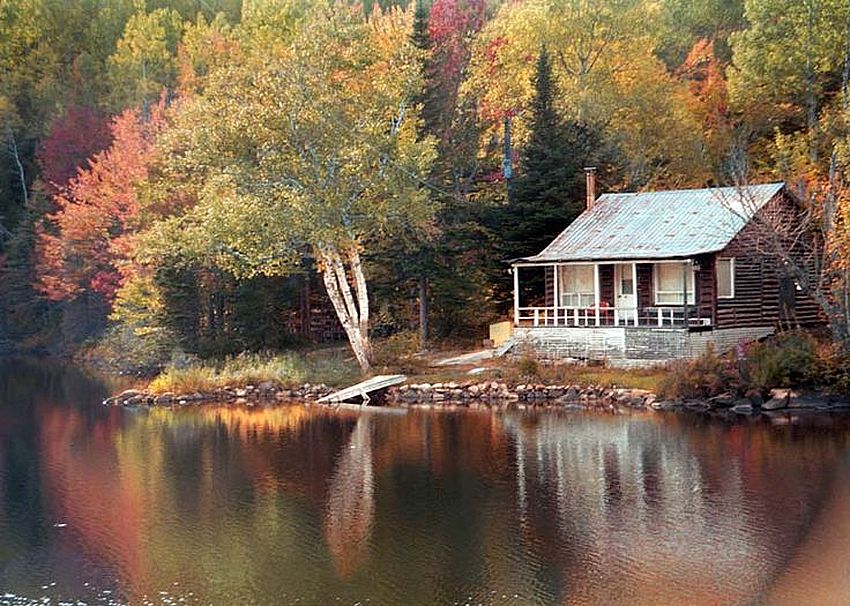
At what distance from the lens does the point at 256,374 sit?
38875mm

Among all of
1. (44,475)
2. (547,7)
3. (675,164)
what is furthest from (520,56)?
(44,475)

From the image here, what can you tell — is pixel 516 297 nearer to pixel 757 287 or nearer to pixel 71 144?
pixel 757 287

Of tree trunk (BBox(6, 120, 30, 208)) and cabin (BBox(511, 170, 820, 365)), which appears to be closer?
cabin (BBox(511, 170, 820, 365))

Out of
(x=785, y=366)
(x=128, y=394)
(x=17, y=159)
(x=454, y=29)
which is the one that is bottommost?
(x=128, y=394)

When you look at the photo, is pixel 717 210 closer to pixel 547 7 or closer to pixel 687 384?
pixel 687 384

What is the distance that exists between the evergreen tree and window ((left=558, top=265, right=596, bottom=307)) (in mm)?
2204

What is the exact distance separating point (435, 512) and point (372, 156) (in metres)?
19.5

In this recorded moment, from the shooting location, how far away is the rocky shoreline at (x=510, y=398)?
30.1 meters

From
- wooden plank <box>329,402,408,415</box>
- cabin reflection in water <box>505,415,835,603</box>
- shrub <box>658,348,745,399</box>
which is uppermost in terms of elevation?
shrub <box>658,348,745,399</box>

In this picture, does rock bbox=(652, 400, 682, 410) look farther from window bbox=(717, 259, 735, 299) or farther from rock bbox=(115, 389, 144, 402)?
rock bbox=(115, 389, 144, 402)

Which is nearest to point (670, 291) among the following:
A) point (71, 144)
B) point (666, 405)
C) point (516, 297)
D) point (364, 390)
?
point (516, 297)

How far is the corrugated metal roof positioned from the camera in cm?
3503

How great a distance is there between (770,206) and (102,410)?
2331cm

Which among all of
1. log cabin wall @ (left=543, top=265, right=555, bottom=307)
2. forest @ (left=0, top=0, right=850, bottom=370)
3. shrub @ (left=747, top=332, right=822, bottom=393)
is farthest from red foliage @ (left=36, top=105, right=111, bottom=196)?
shrub @ (left=747, top=332, right=822, bottom=393)
